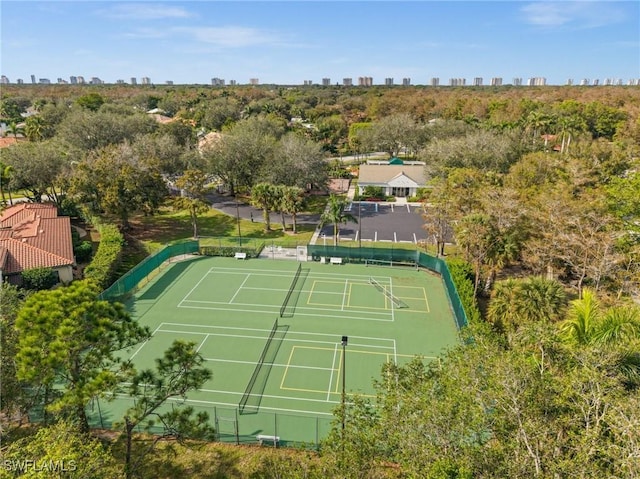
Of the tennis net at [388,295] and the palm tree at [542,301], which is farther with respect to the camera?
the tennis net at [388,295]

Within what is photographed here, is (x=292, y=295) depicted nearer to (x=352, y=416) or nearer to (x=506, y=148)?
(x=352, y=416)

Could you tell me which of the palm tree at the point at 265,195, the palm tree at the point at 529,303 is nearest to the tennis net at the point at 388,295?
the palm tree at the point at 529,303

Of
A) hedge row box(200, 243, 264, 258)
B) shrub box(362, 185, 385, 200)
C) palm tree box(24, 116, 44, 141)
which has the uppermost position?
palm tree box(24, 116, 44, 141)

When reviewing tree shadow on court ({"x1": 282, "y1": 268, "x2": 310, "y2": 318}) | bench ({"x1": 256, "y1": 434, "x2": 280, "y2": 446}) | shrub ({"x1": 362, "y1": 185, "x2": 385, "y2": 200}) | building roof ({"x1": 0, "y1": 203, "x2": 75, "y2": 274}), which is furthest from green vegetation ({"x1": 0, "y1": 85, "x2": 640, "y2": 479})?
shrub ({"x1": 362, "y1": 185, "x2": 385, "y2": 200})

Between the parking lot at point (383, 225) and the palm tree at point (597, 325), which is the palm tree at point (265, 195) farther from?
the palm tree at point (597, 325)

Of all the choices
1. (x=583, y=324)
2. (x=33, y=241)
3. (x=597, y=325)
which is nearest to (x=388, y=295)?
(x=583, y=324)

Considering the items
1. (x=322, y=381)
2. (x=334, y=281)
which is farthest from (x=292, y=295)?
(x=322, y=381)

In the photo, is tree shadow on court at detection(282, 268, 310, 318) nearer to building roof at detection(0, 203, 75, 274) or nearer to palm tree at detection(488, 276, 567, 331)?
palm tree at detection(488, 276, 567, 331)
